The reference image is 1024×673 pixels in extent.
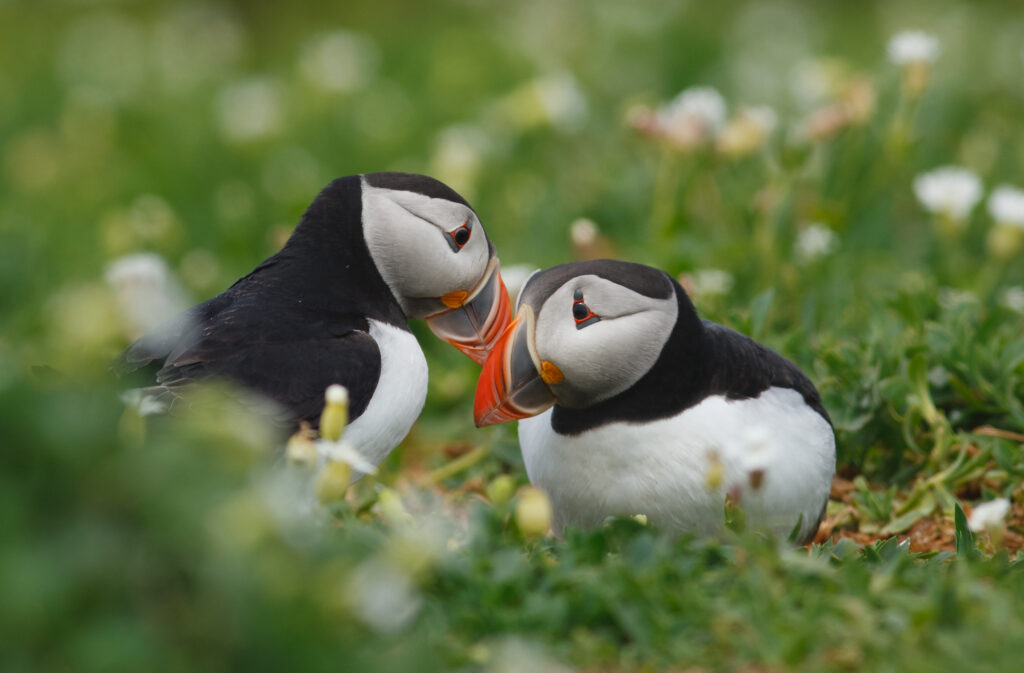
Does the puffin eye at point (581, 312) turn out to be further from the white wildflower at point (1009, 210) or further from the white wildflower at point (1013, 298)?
the white wildflower at point (1009, 210)

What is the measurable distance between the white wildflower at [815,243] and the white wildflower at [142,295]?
2.49 m

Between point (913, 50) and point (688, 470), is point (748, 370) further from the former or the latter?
point (913, 50)

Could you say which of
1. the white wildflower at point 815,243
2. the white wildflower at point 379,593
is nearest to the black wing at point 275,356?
the white wildflower at point 379,593

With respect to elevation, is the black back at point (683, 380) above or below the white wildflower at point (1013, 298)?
above

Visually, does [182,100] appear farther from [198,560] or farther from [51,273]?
[198,560]

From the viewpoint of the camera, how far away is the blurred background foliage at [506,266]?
6.99 feet

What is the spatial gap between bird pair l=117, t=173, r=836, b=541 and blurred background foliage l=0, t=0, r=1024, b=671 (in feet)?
0.72

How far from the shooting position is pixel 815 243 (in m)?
5.29

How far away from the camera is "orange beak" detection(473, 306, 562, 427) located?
10.4 ft

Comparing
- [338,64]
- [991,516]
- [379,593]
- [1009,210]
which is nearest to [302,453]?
[379,593]

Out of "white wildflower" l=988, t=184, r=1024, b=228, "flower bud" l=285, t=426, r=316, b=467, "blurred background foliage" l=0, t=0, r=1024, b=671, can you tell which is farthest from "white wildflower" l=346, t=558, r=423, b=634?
"white wildflower" l=988, t=184, r=1024, b=228

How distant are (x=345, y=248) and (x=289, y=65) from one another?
22.5 feet

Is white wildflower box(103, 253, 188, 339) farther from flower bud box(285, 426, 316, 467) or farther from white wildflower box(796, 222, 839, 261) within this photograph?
white wildflower box(796, 222, 839, 261)

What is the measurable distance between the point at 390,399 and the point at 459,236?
0.54m
